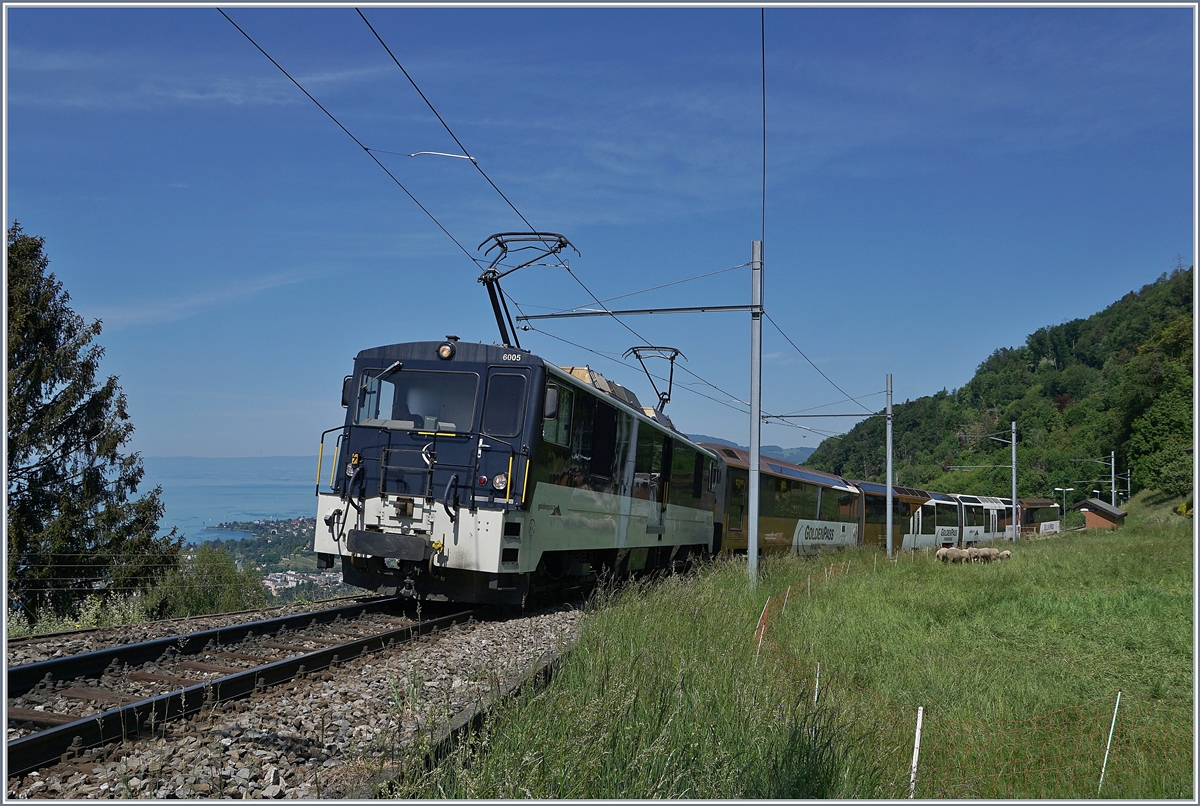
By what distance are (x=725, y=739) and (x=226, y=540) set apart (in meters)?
24.7

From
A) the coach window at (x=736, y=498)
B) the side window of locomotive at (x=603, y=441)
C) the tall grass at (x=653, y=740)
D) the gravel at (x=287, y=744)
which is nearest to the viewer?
the tall grass at (x=653, y=740)

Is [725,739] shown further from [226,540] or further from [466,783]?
[226,540]

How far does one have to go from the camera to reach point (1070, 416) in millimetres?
100000

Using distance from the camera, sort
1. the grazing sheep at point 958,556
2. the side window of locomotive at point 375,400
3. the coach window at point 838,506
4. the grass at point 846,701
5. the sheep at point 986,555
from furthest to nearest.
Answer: the coach window at point 838,506, the sheep at point 986,555, the grazing sheep at point 958,556, the side window of locomotive at point 375,400, the grass at point 846,701

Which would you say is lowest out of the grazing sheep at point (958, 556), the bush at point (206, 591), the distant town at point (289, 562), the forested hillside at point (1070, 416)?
the bush at point (206, 591)

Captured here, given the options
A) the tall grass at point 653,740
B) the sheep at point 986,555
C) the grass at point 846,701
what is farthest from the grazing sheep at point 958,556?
the tall grass at point 653,740

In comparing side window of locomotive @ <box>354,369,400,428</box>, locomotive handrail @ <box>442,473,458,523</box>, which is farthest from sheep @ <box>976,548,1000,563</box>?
side window of locomotive @ <box>354,369,400,428</box>

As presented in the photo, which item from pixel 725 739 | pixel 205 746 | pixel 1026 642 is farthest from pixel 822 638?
pixel 205 746

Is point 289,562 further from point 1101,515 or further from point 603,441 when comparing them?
point 1101,515

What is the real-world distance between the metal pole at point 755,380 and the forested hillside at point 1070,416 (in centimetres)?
2940

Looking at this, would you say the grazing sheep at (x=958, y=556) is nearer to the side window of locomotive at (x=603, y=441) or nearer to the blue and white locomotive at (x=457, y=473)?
the side window of locomotive at (x=603, y=441)

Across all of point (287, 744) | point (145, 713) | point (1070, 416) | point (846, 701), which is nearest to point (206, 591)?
point (145, 713)

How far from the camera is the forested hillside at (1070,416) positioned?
6831 cm

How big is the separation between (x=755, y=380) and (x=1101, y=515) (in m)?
64.0
